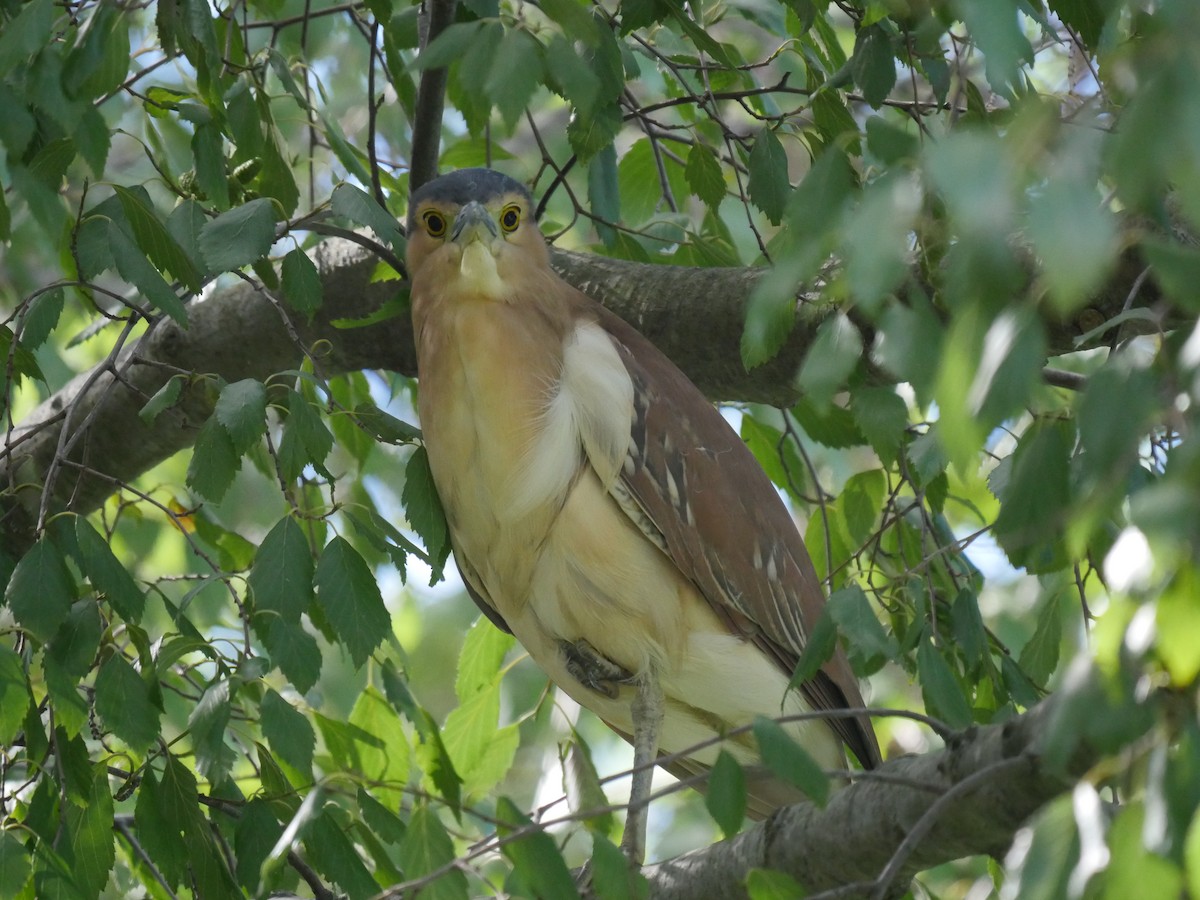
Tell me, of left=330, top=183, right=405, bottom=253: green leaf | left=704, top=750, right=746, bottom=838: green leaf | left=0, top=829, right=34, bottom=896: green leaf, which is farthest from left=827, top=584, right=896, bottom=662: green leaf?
left=0, top=829, right=34, bottom=896: green leaf

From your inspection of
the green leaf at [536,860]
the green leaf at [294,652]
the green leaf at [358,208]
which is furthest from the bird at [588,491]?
the green leaf at [536,860]

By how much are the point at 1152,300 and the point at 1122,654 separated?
132cm

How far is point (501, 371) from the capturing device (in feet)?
9.50

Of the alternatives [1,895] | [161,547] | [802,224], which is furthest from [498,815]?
[161,547]

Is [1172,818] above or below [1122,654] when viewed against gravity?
below

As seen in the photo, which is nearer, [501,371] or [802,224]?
[802,224]

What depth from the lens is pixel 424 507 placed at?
2676mm

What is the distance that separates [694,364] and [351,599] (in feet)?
4.15

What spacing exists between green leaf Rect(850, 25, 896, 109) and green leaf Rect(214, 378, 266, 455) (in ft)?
3.75

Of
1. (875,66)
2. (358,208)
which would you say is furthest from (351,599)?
(875,66)

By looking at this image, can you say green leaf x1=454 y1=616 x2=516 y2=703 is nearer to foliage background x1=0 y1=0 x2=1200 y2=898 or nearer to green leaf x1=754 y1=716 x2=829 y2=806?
foliage background x1=0 y1=0 x2=1200 y2=898

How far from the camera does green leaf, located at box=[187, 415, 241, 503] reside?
7.13 feet

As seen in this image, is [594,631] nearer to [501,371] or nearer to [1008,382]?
[501,371]

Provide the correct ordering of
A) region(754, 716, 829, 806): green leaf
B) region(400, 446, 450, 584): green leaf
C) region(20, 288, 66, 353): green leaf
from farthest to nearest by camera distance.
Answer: region(400, 446, 450, 584): green leaf → region(20, 288, 66, 353): green leaf → region(754, 716, 829, 806): green leaf
